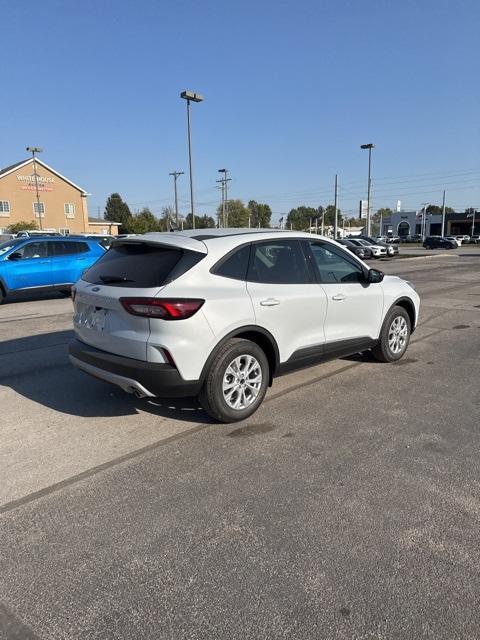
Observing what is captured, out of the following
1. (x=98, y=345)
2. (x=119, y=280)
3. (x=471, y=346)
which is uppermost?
(x=119, y=280)

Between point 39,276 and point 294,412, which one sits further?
point 39,276

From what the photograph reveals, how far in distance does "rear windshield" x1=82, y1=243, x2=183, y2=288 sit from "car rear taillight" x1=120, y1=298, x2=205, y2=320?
18 centimetres

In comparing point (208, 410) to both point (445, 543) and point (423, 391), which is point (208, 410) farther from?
point (423, 391)

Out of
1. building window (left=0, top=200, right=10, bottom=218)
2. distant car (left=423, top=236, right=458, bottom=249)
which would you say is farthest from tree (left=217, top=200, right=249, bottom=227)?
distant car (left=423, top=236, right=458, bottom=249)

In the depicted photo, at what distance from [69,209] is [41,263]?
60.2 meters

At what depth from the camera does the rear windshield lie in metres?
4.03

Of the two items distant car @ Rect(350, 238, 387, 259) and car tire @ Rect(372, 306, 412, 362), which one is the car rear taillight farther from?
distant car @ Rect(350, 238, 387, 259)

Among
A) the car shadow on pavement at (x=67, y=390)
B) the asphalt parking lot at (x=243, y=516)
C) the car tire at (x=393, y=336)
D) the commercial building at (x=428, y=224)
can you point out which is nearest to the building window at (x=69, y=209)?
the commercial building at (x=428, y=224)

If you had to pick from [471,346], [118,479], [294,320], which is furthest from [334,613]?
[471,346]

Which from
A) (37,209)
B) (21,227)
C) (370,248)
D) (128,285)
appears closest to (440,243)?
(370,248)

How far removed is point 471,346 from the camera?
24.4ft

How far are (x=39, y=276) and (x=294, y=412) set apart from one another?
32.0 ft

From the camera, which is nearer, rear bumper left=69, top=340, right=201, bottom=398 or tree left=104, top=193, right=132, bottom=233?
rear bumper left=69, top=340, right=201, bottom=398

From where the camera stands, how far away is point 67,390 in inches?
207
